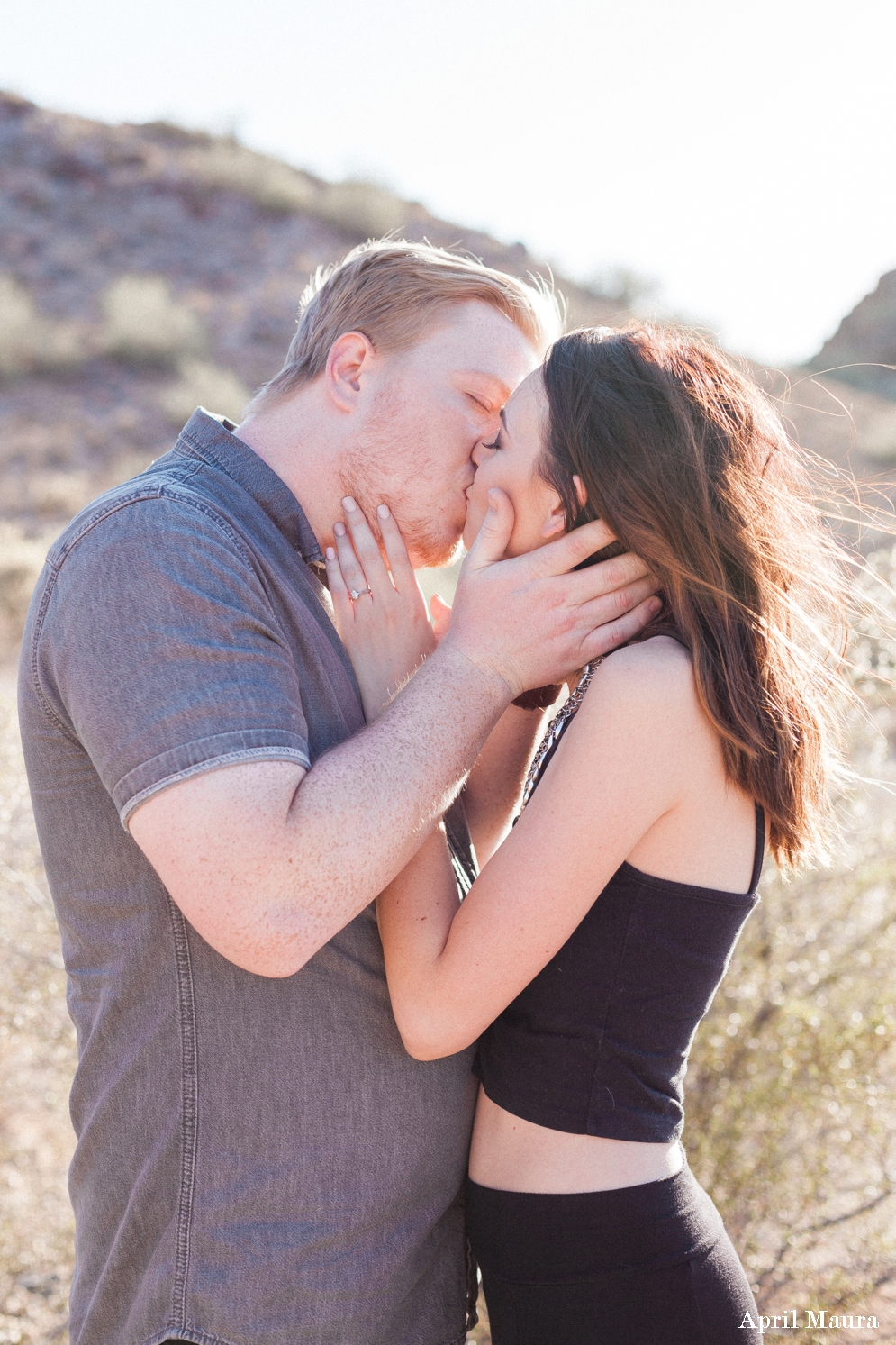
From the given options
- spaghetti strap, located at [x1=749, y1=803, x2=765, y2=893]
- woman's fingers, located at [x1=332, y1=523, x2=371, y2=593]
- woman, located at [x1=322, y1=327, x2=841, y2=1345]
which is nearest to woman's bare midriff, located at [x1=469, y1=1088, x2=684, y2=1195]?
woman, located at [x1=322, y1=327, x2=841, y2=1345]

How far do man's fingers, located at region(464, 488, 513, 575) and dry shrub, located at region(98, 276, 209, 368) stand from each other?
1716cm

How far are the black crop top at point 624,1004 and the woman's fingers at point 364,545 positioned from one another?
0.80 m

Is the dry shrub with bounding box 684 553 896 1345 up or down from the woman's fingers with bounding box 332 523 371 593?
down

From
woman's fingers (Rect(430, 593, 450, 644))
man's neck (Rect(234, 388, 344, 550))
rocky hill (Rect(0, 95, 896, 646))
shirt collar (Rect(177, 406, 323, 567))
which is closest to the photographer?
shirt collar (Rect(177, 406, 323, 567))

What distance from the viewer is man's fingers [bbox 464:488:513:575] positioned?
1816 millimetres

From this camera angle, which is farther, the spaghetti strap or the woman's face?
the woman's face

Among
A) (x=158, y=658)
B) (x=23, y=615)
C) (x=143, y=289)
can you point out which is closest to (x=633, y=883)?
(x=158, y=658)

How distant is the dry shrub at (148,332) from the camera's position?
17.4 meters

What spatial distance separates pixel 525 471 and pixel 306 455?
46 centimetres

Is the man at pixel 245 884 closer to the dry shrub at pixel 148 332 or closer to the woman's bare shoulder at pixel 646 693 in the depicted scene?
the woman's bare shoulder at pixel 646 693

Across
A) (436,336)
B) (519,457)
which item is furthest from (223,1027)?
(436,336)

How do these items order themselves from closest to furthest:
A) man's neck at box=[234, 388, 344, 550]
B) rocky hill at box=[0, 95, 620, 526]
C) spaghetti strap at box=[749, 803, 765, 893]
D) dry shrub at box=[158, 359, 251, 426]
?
1. spaghetti strap at box=[749, 803, 765, 893]
2. man's neck at box=[234, 388, 344, 550]
3. rocky hill at box=[0, 95, 620, 526]
4. dry shrub at box=[158, 359, 251, 426]

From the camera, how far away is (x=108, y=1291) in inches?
58.6

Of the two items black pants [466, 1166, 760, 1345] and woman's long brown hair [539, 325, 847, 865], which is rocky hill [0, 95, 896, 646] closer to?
woman's long brown hair [539, 325, 847, 865]
